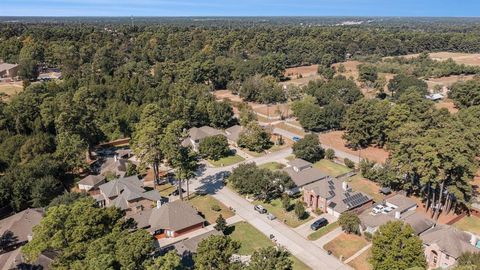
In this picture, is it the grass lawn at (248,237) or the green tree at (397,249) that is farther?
the grass lawn at (248,237)

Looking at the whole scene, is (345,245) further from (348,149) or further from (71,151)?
(71,151)

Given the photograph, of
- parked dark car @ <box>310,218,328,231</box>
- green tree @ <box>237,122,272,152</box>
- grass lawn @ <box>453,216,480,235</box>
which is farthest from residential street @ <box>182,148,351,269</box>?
grass lawn @ <box>453,216,480,235</box>

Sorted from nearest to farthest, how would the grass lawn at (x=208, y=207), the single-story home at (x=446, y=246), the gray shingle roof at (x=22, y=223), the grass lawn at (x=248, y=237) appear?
the single-story home at (x=446, y=246) → the grass lawn at (x=248, y=237) → the gray shingle roof at (x=22, y=223) → the grass lawn at (x=208, y=207)

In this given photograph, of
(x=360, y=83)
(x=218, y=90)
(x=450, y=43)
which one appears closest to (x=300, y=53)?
(x=360, y=83)

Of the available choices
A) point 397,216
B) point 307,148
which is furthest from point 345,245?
point 307,148

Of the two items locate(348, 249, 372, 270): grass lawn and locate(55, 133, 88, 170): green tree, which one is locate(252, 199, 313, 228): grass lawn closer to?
locate(348, 249, 372, 270): grass lawn

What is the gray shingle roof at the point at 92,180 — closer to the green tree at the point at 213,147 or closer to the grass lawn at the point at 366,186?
the green tree at the point at 213,147

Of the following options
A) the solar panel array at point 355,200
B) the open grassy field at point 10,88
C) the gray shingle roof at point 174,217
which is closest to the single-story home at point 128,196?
the gray shingle roof at point 174,217
